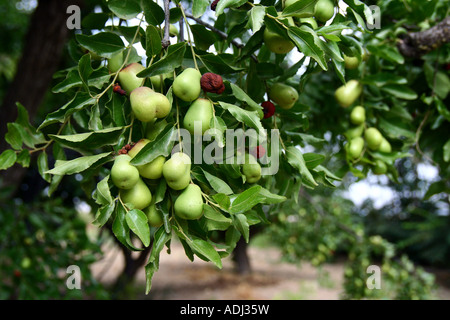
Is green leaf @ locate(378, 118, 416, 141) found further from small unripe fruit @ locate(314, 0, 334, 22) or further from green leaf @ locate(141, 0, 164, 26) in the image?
green leaf @ locate(141, 0, 164, 26)

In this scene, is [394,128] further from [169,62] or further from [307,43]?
[169,62]

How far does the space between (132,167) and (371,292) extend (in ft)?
6.74

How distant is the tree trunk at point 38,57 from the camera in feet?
7.42

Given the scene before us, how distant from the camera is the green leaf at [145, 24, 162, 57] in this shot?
704 millimetres

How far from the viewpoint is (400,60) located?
1283 millimetres

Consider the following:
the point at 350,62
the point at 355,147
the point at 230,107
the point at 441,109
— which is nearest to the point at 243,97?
the point at 230,107

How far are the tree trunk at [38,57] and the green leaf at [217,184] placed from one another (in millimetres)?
1889

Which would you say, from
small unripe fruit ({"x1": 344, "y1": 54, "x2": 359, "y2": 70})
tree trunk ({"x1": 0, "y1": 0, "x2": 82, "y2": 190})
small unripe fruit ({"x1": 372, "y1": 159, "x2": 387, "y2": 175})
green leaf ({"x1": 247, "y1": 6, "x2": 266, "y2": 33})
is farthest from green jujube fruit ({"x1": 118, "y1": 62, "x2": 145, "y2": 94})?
tree trunk ({"x1": 0, "y1": 0, "x2": 82, "y2": 190})

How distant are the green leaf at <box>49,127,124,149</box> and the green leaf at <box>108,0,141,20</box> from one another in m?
0.23

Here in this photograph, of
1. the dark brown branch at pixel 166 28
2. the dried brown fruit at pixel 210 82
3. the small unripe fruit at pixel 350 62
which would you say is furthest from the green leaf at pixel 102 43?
the small unripe fruit at pixel 350 62

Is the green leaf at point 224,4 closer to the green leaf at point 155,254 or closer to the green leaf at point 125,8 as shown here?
the green leaf at point 125,8

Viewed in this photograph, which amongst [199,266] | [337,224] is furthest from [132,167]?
[199,266]
